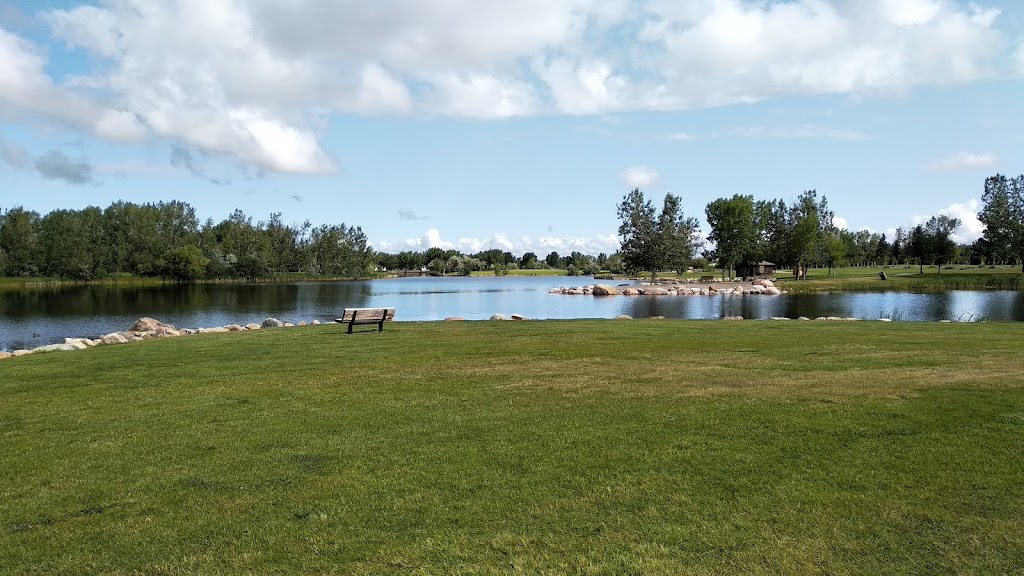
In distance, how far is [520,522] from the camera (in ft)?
15.7

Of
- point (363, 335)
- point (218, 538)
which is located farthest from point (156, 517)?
point (363, 335)

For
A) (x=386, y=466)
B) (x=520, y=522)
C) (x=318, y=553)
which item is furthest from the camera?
(x=386, y=466)

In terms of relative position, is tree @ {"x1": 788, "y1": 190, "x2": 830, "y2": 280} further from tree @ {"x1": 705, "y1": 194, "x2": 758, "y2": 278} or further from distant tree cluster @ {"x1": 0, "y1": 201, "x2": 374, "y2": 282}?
distant tree cluster @ {"x1": 0, "y1": 201, "x2": 374, "y2": 282}

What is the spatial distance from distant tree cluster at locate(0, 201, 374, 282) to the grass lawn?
112959mm

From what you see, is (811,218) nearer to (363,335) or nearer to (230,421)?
(363,335)

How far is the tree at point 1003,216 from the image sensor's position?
84.3 metres

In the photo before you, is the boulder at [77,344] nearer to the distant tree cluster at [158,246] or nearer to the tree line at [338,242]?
the tree line at [338,242]

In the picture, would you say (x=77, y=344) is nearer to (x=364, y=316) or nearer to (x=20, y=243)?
(x=364, y=316)

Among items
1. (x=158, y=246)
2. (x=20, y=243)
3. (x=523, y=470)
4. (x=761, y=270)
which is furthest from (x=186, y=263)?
(x=523, y=470)

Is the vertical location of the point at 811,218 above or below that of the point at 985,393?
above

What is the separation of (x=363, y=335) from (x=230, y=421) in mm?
10686

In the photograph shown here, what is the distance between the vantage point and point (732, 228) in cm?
9675

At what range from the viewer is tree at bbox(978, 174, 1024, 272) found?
84312mm

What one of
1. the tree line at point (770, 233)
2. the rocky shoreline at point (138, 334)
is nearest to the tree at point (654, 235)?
the tree line at point (770, 233)
